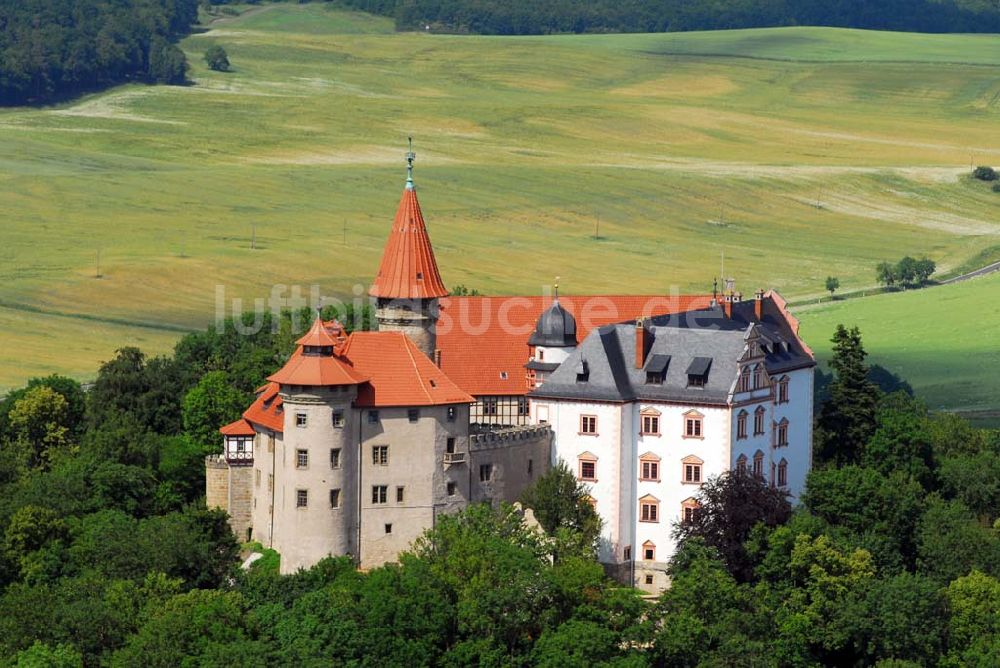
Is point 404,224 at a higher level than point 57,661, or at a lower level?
higher

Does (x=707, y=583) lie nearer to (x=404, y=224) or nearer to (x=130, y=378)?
(x=404, y=224)

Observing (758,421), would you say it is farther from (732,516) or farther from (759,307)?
(759,307)

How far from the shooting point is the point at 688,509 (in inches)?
4183

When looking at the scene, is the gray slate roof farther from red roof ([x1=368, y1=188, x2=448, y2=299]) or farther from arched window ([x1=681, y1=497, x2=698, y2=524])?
red roof ([x1=368, y1=188, x2=448, y2=299])

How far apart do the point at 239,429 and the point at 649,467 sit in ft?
65.6

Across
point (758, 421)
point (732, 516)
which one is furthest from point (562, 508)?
point (758, 421)

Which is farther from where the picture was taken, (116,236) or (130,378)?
(116,236)

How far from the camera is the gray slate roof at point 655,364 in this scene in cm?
10675

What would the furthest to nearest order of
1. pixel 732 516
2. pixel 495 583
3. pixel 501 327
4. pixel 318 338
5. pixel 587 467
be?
pixel 501 327 → pixel 587 467 → pixel 732 516 → pixel 318 338 → pixel 495 583

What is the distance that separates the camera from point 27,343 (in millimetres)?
166000

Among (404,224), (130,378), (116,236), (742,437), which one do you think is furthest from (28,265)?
(742,437)

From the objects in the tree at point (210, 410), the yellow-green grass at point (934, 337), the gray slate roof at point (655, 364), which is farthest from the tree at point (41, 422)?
the yellow-green grass at point (934, 337)

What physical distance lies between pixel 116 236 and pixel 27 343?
33174mm

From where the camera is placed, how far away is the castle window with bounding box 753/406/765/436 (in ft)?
356
